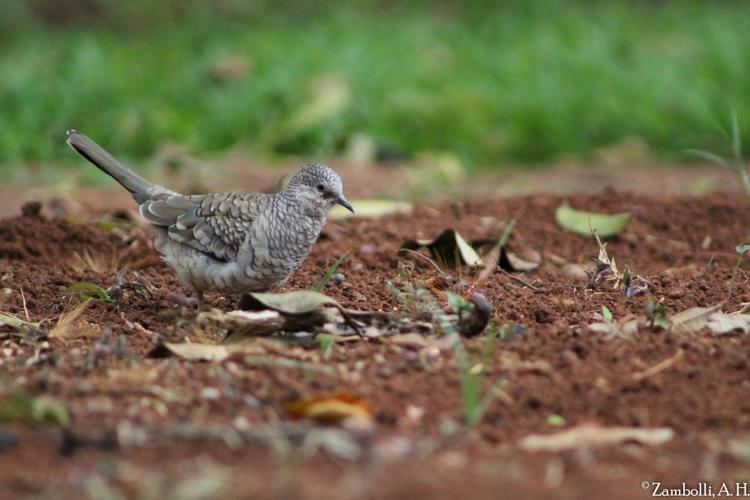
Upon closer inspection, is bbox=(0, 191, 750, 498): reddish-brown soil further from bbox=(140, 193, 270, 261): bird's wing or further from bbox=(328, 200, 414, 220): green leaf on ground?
bbox=(328, 200, 414, 220): green leaf on ground

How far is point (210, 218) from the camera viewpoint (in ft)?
17.0

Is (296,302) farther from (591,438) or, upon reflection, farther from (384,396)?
(591,438)

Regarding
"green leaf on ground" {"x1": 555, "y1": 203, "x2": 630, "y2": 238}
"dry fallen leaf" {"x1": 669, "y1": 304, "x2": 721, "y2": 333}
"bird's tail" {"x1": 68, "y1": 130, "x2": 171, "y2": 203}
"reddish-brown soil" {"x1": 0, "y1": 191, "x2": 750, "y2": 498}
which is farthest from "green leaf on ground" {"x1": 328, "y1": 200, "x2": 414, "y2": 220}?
"dry fallen leaf" {"x1": 669, "y1": 304, "x2": 721, "y2": 333}

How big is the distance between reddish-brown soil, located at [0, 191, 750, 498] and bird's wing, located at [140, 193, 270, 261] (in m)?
0.32

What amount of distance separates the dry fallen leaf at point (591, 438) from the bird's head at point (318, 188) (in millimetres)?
2039

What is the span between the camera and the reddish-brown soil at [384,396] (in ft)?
9.78

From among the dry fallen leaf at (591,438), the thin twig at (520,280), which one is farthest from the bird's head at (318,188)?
the dry fallen leaf at (591,438)

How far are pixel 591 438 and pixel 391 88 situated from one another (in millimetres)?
7644

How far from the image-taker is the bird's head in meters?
5.16

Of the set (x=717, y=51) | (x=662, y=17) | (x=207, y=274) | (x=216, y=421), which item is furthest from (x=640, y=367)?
(x=662, y=17)

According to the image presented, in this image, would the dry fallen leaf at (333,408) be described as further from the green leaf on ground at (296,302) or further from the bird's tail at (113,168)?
the bird's tail at (113,168)

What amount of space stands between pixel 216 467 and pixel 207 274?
2.09 m

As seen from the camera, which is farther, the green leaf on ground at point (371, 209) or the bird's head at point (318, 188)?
the green leaf on ground at point (371, 209)

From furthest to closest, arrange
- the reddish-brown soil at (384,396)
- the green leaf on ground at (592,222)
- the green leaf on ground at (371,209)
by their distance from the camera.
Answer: the green leaf on ground at (371,209) → the green leaf on ground at (592,222) → the reddish-brown soil at (384,396)
